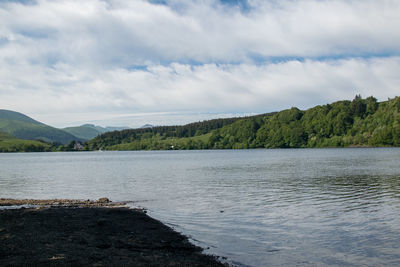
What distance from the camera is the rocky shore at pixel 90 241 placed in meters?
13.7

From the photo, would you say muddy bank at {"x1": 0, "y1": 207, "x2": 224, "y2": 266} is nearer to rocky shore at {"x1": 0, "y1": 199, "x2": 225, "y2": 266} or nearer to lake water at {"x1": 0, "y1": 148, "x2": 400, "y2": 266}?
rocky shore at {"x1": 0, "y1": 199, "x2": 225, "y2": 266}

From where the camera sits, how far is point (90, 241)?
17.2m

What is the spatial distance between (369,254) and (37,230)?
16834 millimetres

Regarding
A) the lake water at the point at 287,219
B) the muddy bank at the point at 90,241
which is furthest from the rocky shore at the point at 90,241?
the lake water at the point at 287,219

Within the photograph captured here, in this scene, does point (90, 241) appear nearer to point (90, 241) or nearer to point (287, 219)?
point (90, 241)

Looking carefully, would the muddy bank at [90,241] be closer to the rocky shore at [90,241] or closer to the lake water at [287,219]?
the rocky shore at [90,241]

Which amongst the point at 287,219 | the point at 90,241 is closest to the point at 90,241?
the point at 90,241

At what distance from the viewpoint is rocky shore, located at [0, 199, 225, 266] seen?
45.1 ft

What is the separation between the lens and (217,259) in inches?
610

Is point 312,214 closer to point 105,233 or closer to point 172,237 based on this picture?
point 172,237

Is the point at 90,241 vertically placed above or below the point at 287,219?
above

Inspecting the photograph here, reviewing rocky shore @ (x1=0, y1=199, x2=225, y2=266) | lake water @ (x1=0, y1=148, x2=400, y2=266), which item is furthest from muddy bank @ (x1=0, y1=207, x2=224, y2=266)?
lake water @ (x1=0, y1=148, x2=400, y2=266)

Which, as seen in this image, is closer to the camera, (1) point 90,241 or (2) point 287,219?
(1) point 90,241

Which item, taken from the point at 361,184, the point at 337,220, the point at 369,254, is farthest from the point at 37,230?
the point at 361,184
